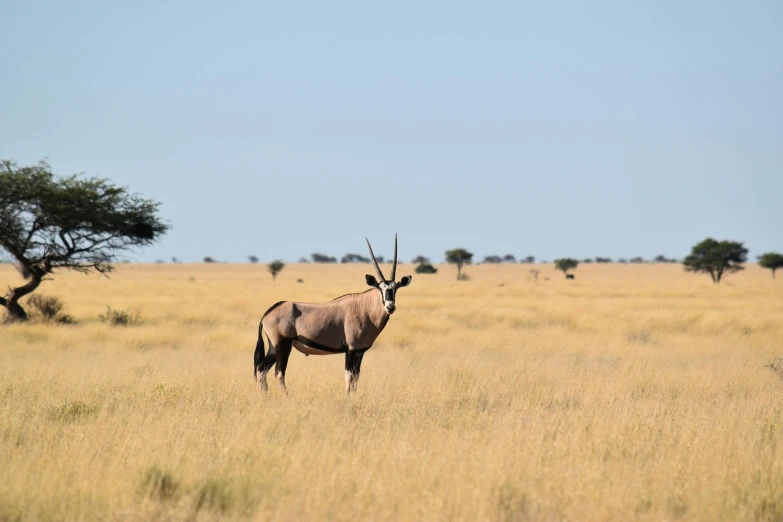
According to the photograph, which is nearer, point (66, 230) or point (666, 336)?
point (666, 336)

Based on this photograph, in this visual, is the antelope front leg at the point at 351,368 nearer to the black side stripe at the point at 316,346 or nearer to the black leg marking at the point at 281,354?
the black side stripe at the point at 316,346

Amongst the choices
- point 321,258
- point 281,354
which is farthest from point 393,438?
point 321,258

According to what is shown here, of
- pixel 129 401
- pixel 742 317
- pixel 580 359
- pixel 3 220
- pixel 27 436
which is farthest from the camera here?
pixel 742 317

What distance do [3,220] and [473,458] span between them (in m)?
18.9

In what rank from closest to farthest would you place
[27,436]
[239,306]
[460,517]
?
[460,517] → [27,436] → [239,306]

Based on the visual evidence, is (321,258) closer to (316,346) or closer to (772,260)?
(772,260)

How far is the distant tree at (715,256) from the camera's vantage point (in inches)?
2650

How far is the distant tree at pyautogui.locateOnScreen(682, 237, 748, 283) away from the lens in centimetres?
6731

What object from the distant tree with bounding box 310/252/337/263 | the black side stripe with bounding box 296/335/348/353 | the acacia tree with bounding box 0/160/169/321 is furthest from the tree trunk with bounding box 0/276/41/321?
the distant tree with bounding box 310/252/337/263

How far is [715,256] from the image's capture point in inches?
2662

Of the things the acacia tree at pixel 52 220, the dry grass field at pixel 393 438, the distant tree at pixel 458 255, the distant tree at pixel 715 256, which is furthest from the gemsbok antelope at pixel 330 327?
the distant tree at pixel 458 255

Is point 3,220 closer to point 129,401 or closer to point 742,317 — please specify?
point 129,401

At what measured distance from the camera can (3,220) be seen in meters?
21.1

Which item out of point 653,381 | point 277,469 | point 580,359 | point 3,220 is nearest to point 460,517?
point 277,469
